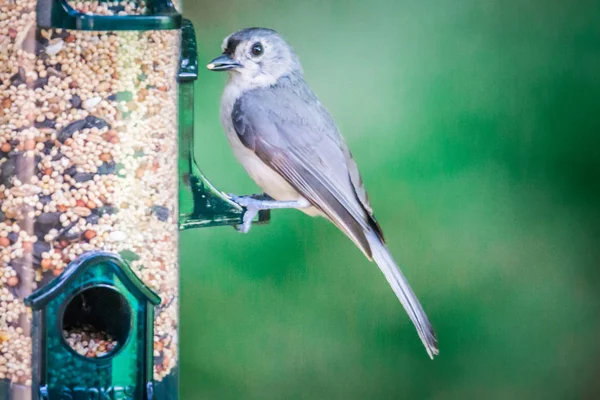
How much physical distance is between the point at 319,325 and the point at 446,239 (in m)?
0.48

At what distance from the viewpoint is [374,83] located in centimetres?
331

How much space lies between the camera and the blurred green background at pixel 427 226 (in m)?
3.28

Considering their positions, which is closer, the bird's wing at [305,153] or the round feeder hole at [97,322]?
the round feeder hole at [97,322]

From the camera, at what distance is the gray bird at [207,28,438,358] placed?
8.70 feet

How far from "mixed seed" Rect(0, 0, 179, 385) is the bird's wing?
586 millimetres

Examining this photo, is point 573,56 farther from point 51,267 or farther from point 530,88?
point 51,267

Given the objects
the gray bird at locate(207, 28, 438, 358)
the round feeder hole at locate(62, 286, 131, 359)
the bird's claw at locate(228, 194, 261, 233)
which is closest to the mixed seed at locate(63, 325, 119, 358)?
the round feeder hole at locate(62, 286, 131, 359)

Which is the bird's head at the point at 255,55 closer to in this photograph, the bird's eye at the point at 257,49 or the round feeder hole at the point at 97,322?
the bird's eye at the point at 257,49

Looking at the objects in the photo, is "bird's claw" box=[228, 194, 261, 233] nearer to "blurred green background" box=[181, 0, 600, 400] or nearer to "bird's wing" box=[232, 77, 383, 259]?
"bird's wing" box=[232, 77, 383, 259]

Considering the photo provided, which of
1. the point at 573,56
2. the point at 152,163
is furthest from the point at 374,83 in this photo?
the point at 152,163

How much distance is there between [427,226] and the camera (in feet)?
11.1

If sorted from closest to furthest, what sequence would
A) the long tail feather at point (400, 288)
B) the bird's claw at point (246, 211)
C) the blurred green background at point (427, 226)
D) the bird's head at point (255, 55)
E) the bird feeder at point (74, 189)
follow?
1. the bird feeder at point (74, 189)
2. the bird's claw at point (246, 211)
3. the long tail feather at point (400, 288)
4. the bird's head at point (255, 55)
5. the blurred green background at point (427, 226)

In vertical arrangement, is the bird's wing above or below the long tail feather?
above

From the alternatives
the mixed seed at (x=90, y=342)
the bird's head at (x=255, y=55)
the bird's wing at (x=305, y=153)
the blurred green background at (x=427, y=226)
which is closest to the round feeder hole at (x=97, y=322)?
the mixed seed at (x=90, y=342)
